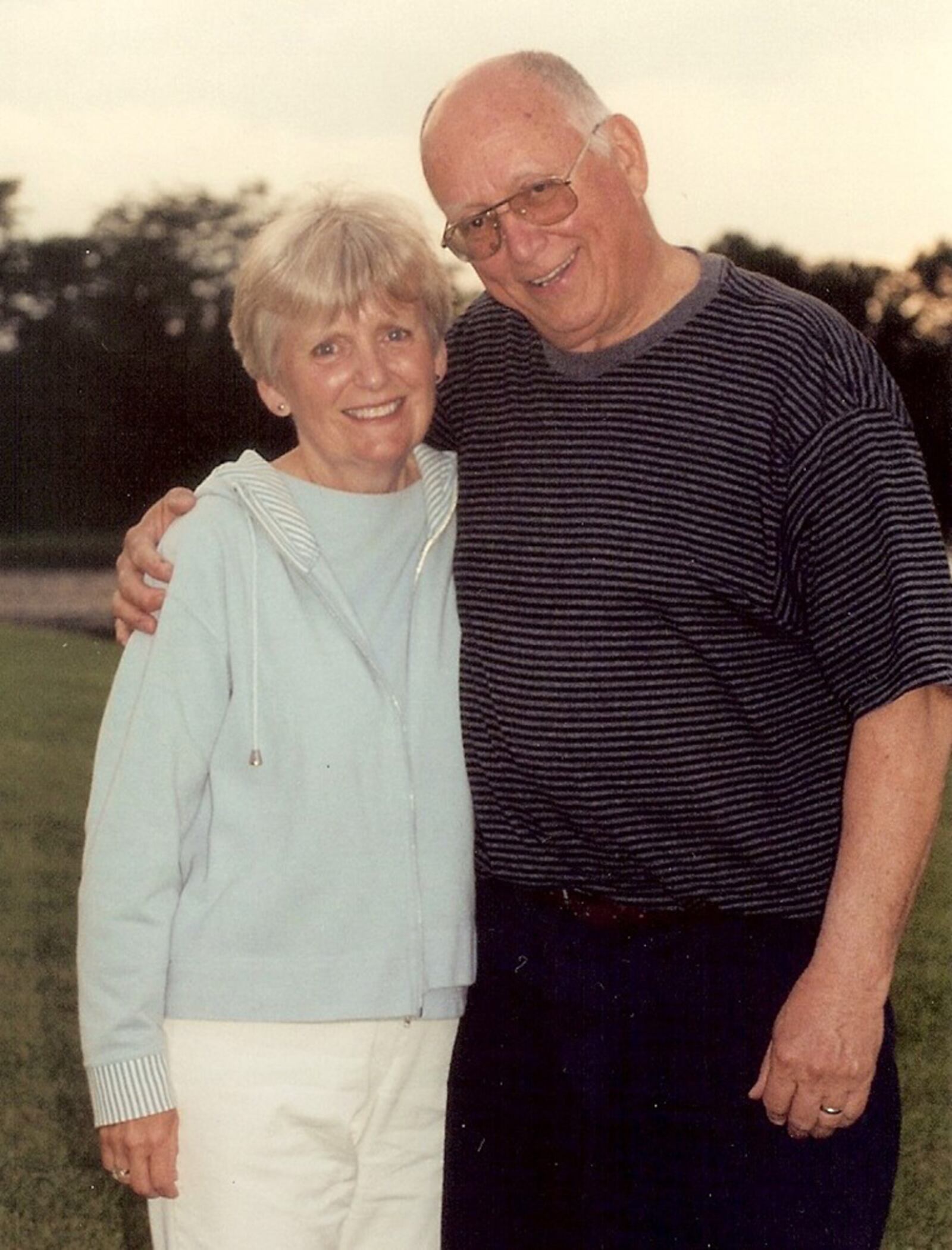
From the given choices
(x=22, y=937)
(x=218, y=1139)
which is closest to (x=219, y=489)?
(x=218, y=1139)

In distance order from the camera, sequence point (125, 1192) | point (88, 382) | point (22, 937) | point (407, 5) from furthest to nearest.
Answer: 1. point (88, 382)
2. point (22, 937)
3. point (125, 1192)
4. point (407, 5)

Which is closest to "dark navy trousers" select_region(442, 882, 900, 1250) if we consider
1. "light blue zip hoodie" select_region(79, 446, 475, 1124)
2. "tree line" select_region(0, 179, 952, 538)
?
"light blue zip hoodie" select_region(79, 446, 475, 1124)

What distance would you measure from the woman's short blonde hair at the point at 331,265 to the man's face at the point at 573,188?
154 mm

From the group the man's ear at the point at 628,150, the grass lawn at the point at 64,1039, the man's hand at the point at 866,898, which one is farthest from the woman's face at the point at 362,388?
the grass lawn at the point at 64,1039

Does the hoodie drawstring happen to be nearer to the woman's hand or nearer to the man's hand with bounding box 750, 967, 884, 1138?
the woman's hand

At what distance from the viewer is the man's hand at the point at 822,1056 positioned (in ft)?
6.57

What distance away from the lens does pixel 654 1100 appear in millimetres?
2164

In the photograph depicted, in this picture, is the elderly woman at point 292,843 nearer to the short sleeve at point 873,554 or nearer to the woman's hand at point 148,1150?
the woman's hand at point 148,1150

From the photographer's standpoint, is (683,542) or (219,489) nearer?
(683,542)

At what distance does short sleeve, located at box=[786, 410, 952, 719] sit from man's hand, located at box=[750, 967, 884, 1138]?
34 cm

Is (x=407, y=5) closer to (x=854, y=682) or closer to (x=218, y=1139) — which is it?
(x=854, y=682)

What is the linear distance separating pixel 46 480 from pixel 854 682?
695 centimetres

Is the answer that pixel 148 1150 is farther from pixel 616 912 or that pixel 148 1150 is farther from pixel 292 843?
pixel 616 912

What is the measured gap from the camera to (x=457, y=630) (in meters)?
2.31
